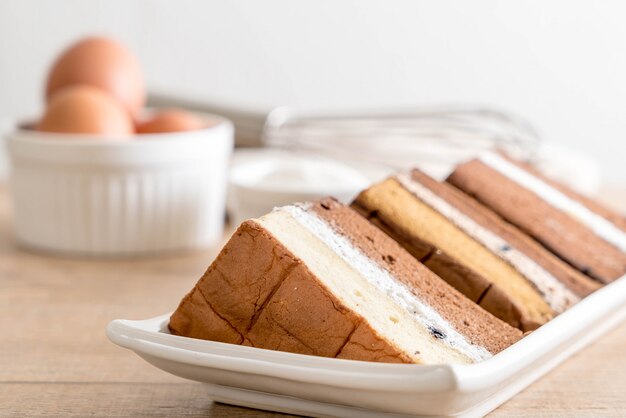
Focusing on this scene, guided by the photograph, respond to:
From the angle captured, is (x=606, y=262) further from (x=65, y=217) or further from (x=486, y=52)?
(x=486, y=52)

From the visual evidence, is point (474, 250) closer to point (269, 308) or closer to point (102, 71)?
point (269, 308)

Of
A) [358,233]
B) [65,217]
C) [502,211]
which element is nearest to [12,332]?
[65,217]

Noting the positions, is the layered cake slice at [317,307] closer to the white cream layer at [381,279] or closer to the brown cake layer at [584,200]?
the white cream layer at [381,279]

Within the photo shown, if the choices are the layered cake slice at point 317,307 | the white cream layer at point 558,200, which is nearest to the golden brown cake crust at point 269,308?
the layered cake slice at point 317,307

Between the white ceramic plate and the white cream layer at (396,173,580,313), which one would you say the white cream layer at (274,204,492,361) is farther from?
the white cream layer at (396,173,580,313)

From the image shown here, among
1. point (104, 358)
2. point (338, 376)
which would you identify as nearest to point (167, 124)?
point (104, 358)

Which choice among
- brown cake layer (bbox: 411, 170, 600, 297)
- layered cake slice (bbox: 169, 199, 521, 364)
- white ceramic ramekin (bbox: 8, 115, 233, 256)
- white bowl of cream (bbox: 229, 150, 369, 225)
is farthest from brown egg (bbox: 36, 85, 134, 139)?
layered cake slice (bbox: 169, 199, 521, 364)
